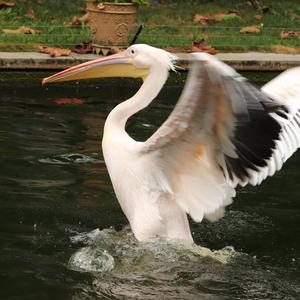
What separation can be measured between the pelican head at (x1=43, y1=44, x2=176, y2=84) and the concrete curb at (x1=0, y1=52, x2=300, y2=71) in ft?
10.5

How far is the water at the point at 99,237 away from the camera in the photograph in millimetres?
4422

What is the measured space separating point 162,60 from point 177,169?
Answer: 59 centimetres

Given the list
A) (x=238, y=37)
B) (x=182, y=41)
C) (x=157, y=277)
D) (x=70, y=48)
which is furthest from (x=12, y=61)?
(x=157, y=277)

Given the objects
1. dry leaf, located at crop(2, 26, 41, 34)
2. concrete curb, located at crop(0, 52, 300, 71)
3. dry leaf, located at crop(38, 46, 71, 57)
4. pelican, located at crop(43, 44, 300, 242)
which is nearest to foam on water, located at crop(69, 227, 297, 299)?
pelican, located at crop(43, 44, 300, 242)

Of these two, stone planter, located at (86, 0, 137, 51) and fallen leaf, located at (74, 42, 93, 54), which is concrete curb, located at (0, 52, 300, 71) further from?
stone planter, located at (86, 0, 137, 51)

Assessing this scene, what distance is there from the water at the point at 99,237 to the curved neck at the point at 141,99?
0.64 meters

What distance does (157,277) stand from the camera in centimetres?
454

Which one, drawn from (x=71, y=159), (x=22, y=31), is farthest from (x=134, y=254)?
(x=22, y=31)

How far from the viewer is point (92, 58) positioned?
913cm

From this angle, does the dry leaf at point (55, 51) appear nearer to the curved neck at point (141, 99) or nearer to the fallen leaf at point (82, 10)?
the fallen leaf at point (82, 10)

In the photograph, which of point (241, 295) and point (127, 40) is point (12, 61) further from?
point (241, 295)

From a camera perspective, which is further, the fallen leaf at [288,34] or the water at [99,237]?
the fallen leaf at [288,34]

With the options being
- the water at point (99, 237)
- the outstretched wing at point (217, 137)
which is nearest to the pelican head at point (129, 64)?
the outstretched wing at point (217, 137)

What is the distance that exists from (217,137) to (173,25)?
689 cm
